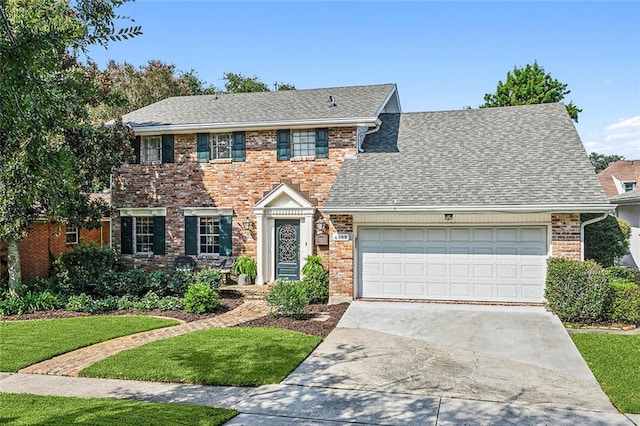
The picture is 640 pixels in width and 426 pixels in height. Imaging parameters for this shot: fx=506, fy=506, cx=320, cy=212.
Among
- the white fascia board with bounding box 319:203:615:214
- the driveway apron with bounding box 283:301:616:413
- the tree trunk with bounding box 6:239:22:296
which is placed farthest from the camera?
the tree trunk with bounding box 6:239:22:296

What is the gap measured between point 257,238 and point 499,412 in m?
10.9

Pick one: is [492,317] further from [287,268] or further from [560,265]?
[287,268]

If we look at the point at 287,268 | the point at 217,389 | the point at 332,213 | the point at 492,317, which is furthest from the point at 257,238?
the point at 217,389

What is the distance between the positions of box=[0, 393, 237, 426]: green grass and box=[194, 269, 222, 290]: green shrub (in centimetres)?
760

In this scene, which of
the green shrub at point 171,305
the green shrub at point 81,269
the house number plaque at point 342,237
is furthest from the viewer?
the green shrub at point 81,269

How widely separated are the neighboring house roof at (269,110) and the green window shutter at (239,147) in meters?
0.49

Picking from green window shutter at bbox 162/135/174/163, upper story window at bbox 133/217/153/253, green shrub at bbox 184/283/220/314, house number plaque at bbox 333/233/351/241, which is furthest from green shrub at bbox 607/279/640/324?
upper story window at bbox 133/217/153/253

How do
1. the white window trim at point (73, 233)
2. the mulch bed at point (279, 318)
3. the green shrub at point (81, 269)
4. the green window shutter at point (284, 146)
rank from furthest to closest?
1. the white window trim at point (73, 233)
2. the green window shutter at point (284, 146)
3. the green shrub at point (81, 269)
4. the mulch bed at point (279, 318)

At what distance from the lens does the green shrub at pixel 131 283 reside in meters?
15.1

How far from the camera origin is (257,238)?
655 inches

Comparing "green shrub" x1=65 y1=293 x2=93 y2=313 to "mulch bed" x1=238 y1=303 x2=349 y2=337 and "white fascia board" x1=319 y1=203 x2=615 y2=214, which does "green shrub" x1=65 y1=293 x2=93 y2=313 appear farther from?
"white fascia board" x1=319 y1=203 x2=615 y2=214

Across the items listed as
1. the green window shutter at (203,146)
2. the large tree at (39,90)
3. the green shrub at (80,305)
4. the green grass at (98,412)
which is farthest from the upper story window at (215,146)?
the green grass at (98,412)

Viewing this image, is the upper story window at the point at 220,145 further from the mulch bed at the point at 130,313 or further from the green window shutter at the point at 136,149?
the mulch bed at the point at 130,313

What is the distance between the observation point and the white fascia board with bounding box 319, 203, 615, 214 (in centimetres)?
1201
